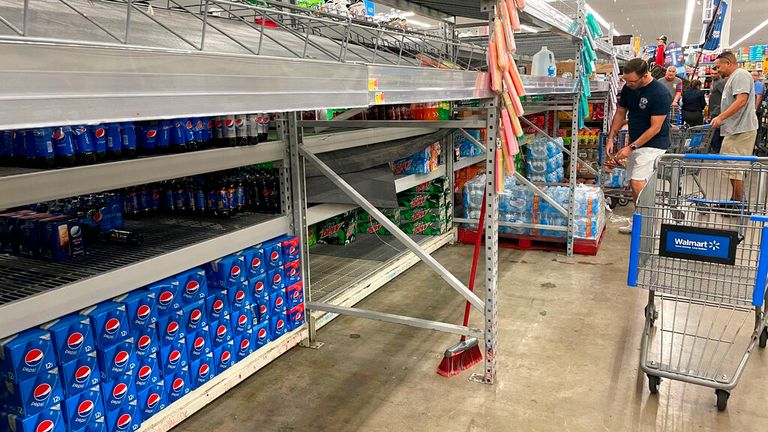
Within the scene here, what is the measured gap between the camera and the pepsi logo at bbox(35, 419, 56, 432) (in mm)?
1992

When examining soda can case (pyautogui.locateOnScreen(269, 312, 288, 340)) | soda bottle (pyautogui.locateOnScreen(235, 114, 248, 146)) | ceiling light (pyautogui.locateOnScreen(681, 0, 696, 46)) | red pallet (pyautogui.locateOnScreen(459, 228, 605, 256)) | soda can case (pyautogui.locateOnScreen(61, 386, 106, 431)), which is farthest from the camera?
ceiling light (pyautogui.locateOnScreen(681, 0, 696, 46))

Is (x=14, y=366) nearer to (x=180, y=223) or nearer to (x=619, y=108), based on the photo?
(x=180, y=223)

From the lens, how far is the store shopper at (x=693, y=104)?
28.4ft

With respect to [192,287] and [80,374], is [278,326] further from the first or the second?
[80,374]

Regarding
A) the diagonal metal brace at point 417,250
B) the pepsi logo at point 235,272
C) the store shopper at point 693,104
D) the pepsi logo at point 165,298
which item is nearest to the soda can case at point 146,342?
the pepsi logo at point 165,298

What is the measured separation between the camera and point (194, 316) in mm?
2637

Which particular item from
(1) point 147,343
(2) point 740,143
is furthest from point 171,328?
(2) point 740,143

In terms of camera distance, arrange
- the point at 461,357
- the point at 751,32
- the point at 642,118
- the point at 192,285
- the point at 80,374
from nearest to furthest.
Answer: the point at 80,374 < the point at 192,285 < the point at 461,357 < the point at 642,118 < the point at 751,32

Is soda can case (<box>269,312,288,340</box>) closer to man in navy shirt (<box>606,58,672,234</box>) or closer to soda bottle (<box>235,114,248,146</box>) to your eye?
soda bottle (<box>235,114,248,146</box>)

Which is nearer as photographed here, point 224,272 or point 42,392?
point 42,392

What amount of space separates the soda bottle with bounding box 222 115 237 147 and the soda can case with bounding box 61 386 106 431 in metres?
1.28

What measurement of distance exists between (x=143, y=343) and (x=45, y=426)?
1.55ft

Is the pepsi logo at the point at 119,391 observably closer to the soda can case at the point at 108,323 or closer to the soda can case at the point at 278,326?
the soda can case at the point at 108,323

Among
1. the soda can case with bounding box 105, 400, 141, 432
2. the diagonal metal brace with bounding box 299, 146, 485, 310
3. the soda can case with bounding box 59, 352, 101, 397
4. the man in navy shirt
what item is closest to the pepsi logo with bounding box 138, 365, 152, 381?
the soda can case with bounding box 105, 400, 141, 432
